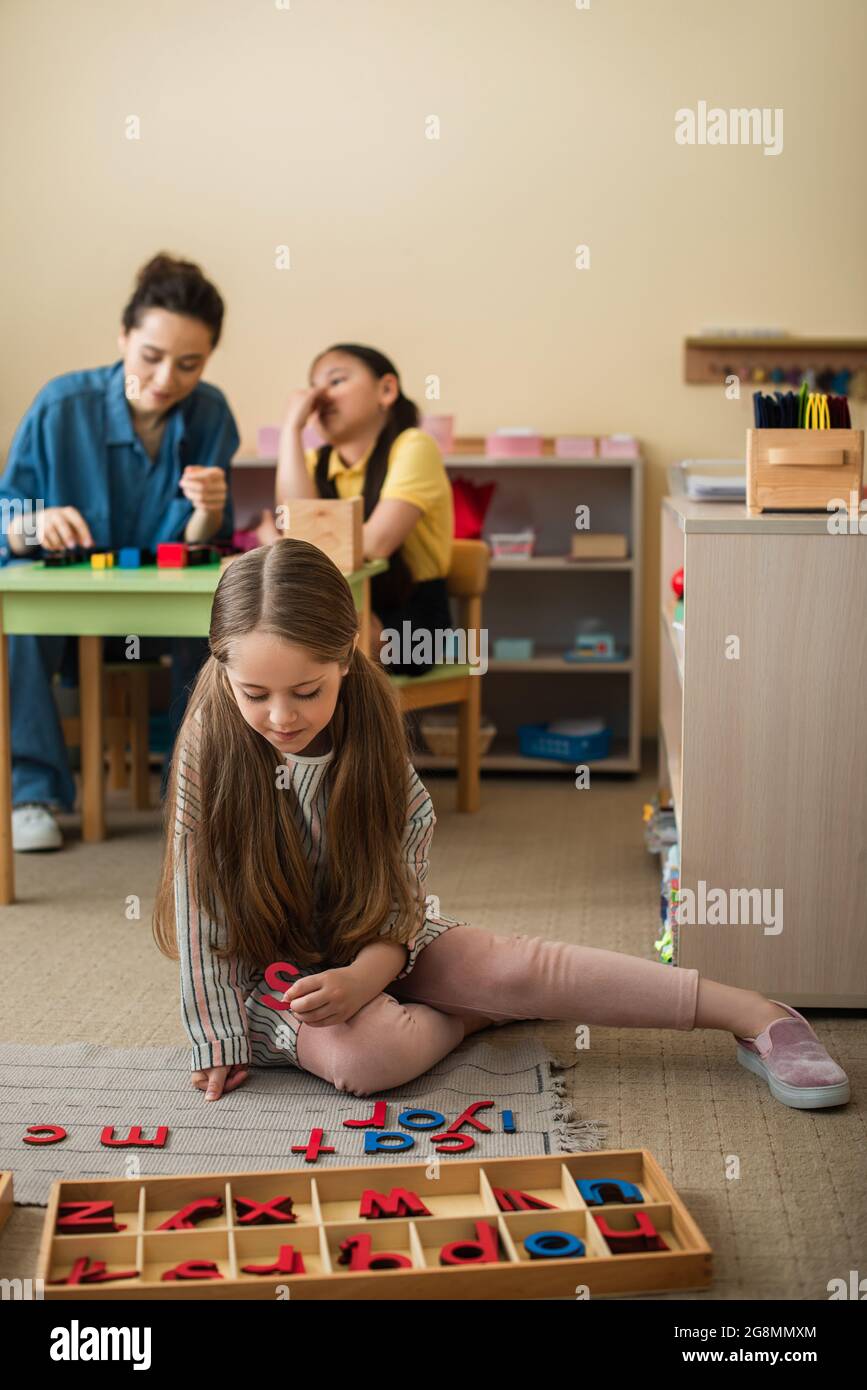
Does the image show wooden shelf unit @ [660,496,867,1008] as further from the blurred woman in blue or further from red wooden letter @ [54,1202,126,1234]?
the blurred woman in blue

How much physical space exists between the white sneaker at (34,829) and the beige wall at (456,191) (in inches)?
60.4

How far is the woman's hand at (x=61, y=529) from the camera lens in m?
2.96

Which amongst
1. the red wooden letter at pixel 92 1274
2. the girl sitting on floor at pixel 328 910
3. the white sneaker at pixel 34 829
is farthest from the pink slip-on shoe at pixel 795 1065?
the white sneaker at pixel 34 829

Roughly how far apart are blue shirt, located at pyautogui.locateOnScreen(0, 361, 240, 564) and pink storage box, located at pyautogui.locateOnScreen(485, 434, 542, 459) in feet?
3.09

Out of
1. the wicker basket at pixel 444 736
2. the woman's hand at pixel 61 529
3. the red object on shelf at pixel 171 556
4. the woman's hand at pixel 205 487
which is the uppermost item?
the woman's hand at pixel 205 487

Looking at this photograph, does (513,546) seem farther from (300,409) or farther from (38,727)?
(38,727)

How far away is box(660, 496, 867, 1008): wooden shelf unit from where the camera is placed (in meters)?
2.12

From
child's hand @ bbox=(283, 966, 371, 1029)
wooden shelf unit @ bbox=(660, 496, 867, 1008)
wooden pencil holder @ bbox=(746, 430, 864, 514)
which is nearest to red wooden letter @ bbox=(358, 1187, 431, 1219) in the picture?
child's hand @ bbox=(283, 966, 371, 1029)

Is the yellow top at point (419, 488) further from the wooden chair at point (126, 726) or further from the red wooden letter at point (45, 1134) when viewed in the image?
the red wooden letter at point (45, 1134)

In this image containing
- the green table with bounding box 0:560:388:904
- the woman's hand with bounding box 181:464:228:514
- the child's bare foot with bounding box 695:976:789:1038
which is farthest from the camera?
the woman's hand with bounding box 181:464:228:514

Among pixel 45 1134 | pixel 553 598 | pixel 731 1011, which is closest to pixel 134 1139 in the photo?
pixel 45 1134

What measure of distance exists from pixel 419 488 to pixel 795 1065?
69.7 inches

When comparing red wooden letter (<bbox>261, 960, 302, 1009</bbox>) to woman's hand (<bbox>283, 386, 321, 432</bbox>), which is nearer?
red wooden letter (<bbox>261, 960, 302, 1009</bbox>)
